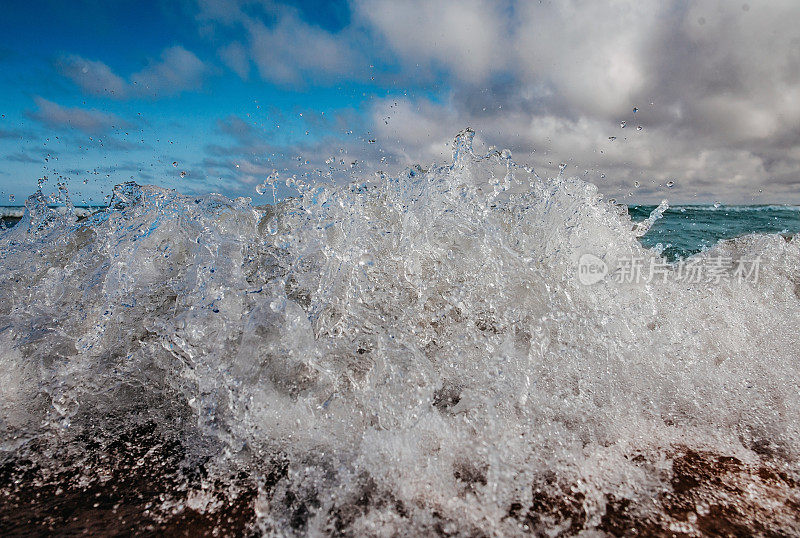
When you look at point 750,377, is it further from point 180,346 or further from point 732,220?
point 732,220

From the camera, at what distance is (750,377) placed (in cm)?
226

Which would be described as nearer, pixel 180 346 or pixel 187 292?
pixel 180 346

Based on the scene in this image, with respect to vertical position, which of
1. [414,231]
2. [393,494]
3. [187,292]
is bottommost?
[393,494]

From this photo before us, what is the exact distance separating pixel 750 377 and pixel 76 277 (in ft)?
13.1

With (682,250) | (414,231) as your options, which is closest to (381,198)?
(414,231)
